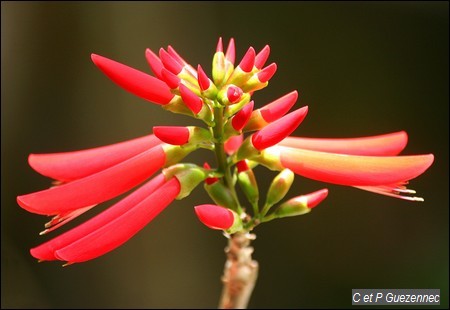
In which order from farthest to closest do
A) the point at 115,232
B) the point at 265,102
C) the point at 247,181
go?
the point at 265,102 < the point at 247,181 < the point at 115,232

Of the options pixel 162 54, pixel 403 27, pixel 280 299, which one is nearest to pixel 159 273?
pixel 280 299

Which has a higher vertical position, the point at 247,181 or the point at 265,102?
the point at 265,102

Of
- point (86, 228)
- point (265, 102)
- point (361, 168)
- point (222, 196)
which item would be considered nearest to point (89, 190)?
point (86, 228)

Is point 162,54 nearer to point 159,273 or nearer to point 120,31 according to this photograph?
point 120,31

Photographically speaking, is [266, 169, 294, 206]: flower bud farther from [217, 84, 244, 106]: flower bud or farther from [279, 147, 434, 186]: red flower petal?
[217, 84, 244, 106]: flower bud

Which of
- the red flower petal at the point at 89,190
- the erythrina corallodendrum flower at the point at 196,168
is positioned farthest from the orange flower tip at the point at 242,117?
the red flower petal at the point at 89,190

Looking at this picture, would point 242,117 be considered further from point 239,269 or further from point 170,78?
point 239,269

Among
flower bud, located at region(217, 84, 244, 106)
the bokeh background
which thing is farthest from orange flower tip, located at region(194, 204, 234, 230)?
the bokeh background

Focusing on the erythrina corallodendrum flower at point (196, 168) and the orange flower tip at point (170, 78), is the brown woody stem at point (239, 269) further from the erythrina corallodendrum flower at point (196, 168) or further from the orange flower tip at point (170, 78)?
the orange flower tip at point (170, 78)
